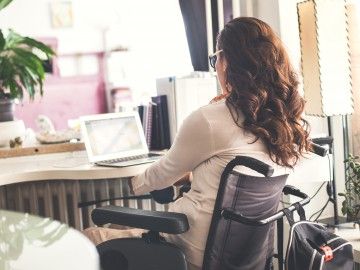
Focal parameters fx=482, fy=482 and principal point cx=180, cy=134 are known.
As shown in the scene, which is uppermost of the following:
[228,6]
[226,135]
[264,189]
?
[228,6]

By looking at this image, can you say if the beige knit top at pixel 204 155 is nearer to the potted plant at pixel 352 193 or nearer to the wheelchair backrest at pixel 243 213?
the wheelchair backrest at pixel 243 213

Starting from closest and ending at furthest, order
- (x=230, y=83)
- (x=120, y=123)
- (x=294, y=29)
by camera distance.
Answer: (x=230, y=83) → (x=120, y=123) → (x=294, y=29)

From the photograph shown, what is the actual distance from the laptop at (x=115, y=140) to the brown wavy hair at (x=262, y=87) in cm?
83

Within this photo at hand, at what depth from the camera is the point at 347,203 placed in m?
2.11

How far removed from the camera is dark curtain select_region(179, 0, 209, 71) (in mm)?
2988

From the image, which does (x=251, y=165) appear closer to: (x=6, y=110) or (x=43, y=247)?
(x=43, y=247)

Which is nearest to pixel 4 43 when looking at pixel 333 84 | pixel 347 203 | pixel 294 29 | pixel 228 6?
pixel 228 6

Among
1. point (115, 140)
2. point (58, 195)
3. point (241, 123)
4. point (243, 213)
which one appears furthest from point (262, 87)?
point (58, 195)

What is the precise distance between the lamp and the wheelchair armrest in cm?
94

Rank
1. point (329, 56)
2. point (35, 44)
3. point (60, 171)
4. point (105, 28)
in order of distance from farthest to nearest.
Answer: point (105, 28) → point (35, 44) → point (60, 171) → point (329, 56)

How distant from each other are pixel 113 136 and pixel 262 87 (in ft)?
3.30

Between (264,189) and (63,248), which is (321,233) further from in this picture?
(63,248)

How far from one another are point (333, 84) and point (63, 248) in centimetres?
146

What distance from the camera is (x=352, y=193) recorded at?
220 centimetres
